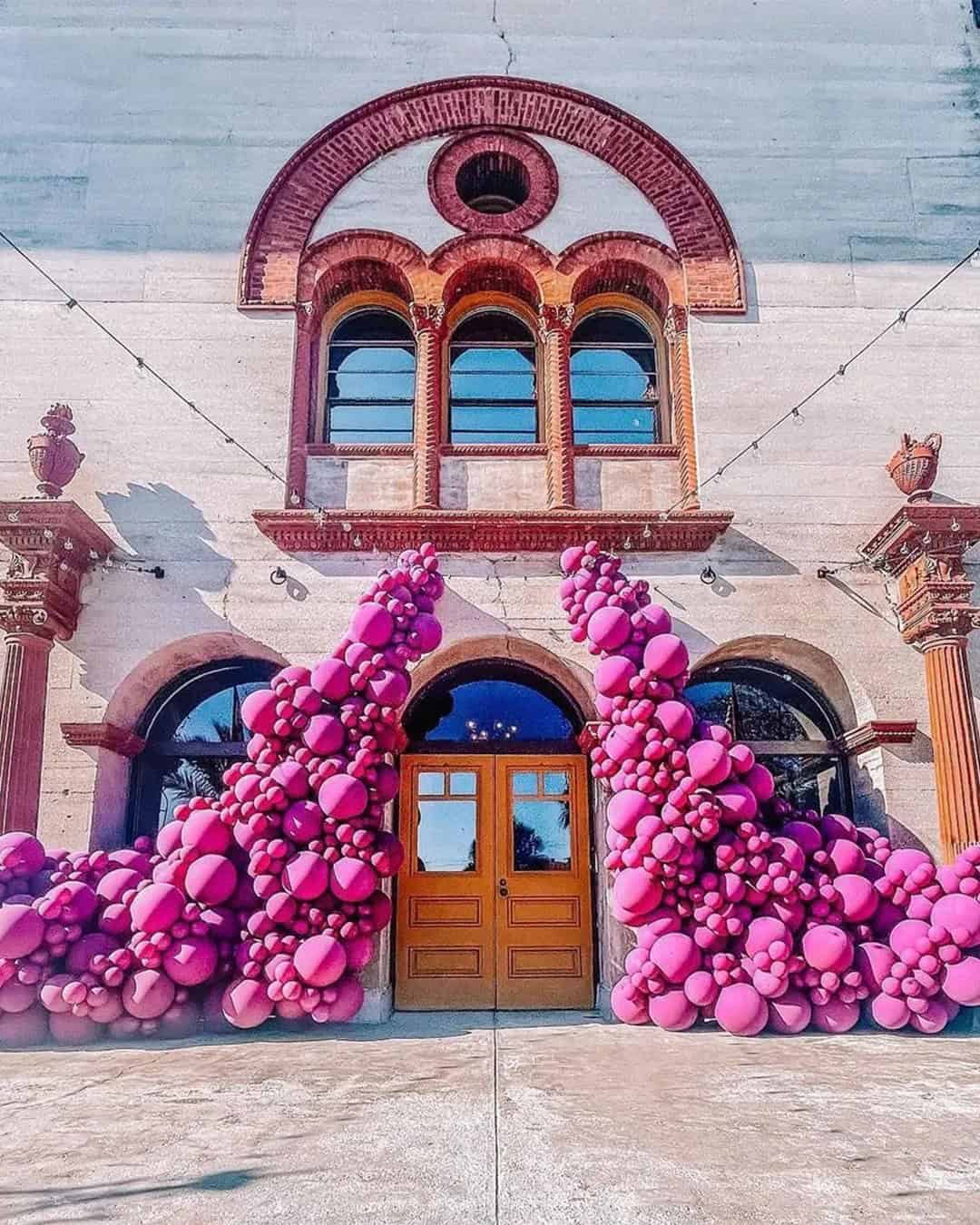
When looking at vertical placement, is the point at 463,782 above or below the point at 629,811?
above

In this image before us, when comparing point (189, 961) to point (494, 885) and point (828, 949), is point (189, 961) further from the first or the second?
point (828, 949)

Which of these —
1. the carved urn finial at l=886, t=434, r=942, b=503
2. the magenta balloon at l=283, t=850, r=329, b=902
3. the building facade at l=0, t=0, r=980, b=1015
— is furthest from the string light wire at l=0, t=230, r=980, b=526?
the magenta balloon at l=283, t=850, r=329, b=902

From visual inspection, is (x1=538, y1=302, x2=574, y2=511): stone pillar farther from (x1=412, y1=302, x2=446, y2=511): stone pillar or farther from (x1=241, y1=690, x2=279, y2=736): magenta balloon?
(x1=241, y1=690, x2=279, y2=736): magenta balloon

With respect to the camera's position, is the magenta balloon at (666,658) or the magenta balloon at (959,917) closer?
the magenta balloon at (959,917)

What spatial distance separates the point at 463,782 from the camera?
7617mm

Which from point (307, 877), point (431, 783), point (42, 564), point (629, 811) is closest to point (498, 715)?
point (431, 783)

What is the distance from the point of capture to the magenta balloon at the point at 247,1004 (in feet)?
18.5

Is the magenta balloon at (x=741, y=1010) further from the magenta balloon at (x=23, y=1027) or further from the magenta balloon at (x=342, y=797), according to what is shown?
the magenta balloon at (x=23, y=1027)

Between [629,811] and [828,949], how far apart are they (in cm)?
147

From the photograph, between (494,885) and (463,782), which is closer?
(494,885)

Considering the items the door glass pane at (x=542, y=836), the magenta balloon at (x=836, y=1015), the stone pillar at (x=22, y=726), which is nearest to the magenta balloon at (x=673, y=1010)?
the magenta balloon at (x=836, y=1015)

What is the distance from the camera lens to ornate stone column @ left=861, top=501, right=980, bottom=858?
6.77 m

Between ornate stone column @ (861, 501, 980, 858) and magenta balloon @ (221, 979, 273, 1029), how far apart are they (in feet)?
16.3

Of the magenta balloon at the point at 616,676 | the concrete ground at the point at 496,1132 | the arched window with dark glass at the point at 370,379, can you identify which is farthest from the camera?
the arched window with dark glass at the point at 370,379
